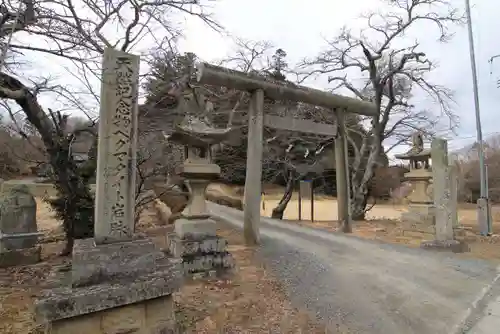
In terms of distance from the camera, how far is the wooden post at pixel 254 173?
660cm

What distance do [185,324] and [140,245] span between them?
3.04 feet

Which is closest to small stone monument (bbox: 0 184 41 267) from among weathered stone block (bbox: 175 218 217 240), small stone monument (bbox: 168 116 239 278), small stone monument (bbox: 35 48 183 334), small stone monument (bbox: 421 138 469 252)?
small stone monument (bbox: 168 116 239 278)

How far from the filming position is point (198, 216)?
4711 mm

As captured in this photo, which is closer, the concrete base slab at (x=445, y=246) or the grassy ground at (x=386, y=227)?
the concrete base slab at (x=445, y=246)

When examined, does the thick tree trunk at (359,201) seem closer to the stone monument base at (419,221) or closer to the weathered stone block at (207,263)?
the stone monument base at (419,221)

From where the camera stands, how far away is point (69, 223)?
20.6ft

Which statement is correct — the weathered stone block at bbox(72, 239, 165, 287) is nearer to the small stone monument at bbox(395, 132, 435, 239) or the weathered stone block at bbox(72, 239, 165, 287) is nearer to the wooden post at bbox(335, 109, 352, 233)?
the wooden post at bbox(335, 109, 352, 233)

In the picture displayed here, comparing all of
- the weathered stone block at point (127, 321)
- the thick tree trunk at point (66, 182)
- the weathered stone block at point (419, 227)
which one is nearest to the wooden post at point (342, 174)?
the weathered stone block at point (419, 227)

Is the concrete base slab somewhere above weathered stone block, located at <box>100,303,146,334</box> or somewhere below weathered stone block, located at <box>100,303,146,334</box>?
below

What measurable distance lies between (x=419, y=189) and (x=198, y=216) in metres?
10.6

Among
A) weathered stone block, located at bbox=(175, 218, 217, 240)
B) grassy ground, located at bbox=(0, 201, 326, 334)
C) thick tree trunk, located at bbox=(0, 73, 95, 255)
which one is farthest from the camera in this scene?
thick tree trunk, located at bbox=(0, 73, 95, 255)

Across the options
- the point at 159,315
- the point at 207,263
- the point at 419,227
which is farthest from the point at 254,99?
the point at 419,227

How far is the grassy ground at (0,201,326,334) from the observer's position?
303 cm

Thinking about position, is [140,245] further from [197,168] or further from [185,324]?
[197,168]
